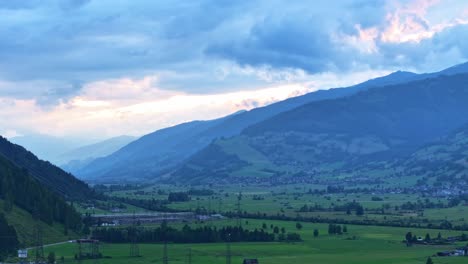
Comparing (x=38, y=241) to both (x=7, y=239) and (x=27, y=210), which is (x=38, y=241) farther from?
(x=27, y=210)

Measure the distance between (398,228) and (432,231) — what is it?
10032mm

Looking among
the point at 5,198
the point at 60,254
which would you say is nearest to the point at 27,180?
the point at 5,198

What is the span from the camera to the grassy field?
392 ft

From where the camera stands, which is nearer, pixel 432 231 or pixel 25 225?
pixel 25 225

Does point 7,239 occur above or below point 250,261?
above

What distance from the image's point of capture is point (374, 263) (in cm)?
11594

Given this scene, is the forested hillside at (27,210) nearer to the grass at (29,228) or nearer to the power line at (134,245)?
the grass at (29,228)

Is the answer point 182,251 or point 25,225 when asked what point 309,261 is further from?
point 25,225

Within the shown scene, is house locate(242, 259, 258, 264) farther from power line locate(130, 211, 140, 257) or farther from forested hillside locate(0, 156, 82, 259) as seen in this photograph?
forested hillside locate(0, 156, 82, 259)

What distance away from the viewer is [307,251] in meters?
132

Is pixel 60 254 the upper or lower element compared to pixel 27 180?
lower

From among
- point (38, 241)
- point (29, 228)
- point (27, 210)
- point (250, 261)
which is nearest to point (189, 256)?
point (250, 261)

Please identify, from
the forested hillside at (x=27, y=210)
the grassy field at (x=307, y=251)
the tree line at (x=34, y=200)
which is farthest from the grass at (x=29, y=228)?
the grassy field at (x=307, y=251)

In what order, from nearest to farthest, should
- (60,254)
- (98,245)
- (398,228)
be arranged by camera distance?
(60,254), (98,245), (398,228)
